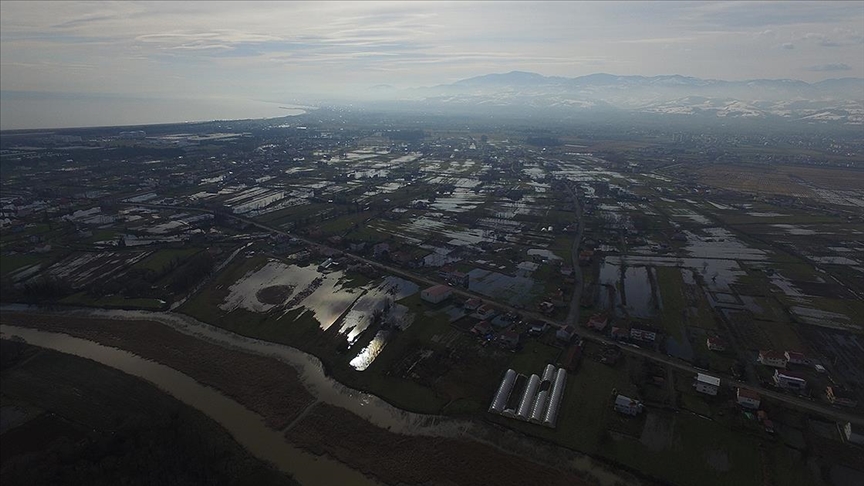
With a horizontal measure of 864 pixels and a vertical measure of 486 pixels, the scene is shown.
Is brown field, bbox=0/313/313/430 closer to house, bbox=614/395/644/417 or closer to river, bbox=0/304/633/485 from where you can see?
river, bbox=0/304/633/485

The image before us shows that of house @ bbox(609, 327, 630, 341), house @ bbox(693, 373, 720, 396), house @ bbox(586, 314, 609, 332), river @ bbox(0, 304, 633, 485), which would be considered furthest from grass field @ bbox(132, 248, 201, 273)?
house @ bbox(693, 373, 720, 396)

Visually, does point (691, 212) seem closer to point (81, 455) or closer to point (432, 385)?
point (432, 385)

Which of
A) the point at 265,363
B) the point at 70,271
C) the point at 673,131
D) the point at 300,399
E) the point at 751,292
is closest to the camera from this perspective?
the point at 300,399

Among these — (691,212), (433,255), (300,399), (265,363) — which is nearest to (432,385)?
(300,399)

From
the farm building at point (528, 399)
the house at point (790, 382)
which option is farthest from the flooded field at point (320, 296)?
the house at point (790, 382)

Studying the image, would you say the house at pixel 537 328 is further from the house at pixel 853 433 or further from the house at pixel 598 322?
the house at pixel 853 433

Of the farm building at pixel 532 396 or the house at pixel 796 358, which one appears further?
the house at pixel 796 358
